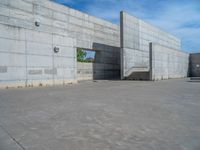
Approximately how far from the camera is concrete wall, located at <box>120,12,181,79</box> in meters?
19.4

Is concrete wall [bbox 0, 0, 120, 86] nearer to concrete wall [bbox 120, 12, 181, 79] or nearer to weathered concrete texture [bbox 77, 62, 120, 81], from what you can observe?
weathered concrete texture [bbox 77, 62, 120, 81]

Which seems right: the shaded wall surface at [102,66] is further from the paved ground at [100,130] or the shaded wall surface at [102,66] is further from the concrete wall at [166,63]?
the paved ground at [100,130]

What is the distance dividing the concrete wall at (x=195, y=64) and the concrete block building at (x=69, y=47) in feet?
4.96

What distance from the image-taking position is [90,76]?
19.8 m

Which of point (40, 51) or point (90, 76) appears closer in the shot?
point (40, 51)

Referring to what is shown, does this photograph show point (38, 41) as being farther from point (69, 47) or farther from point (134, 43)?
point (134, 43)

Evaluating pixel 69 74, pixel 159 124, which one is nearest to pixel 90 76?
pixel 69 74

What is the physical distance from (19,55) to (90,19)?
10697mm

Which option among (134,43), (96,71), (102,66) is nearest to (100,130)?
(96,71)

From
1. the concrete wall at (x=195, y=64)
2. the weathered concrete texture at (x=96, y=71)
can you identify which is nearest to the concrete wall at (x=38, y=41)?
the weathered concrete texture at (x=96, y=71)

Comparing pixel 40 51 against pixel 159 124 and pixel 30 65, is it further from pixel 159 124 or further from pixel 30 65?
pixel 159 124

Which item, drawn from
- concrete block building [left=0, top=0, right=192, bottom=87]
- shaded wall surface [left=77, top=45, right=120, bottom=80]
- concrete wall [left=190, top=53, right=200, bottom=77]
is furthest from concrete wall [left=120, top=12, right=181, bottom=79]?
concrete wall [left=190, top=53, right=200, bottom=77]

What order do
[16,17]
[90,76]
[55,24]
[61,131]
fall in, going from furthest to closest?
[90,76] → [55,24] → [16,17] → [61,131]

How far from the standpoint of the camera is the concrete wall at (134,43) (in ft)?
63.6
